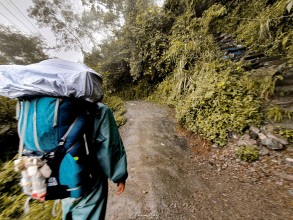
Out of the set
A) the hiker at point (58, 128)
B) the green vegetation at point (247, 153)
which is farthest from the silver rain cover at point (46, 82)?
the green vegetation at point (247, 153)

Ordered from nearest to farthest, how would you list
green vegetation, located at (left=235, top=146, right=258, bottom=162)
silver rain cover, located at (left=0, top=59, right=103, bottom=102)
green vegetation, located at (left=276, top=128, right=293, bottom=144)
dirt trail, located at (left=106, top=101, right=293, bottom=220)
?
1. silver rain cover, located at (left=0, top=59, right=103, bottom=102)
2. dirt trail, located at (left=106, top=101, right=293, bottom=220)
3. green vegetation, located at (left=276, top=128, right=293, bottom=144)
4. green vegetation, located at (left=235, top=146, right=258, bottom=162)

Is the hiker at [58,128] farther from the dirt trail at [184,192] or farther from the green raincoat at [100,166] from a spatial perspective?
the dirt trail at [184,192]

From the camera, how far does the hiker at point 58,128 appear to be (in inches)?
45.6

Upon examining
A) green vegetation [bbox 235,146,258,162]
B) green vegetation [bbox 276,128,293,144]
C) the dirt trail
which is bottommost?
the dirt trail

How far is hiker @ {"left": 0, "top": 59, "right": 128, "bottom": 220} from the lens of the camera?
1.16 meters

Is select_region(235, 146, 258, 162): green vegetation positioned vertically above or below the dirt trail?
above

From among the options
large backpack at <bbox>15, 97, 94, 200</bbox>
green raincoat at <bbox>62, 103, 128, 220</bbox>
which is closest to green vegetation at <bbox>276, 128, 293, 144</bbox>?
green raincoat at <bbox>62, 103, 128, 220</bbox>

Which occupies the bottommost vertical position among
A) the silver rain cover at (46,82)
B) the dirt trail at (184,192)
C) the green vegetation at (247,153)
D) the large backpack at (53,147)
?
the dirt trail at (184,192)

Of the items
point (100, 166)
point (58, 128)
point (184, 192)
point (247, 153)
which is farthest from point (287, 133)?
point (58, 128)

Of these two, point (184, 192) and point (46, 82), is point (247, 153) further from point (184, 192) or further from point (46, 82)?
point (46, 82)

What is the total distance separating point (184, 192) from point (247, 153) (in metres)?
1.60

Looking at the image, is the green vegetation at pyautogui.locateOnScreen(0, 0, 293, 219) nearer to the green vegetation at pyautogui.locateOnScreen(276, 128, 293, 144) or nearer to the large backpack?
the green vegetation at pyautogui.locateOnScreen(276, 128, 293, 144)

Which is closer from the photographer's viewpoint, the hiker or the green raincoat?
the hiker

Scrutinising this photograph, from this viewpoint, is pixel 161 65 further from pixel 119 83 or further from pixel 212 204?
pixel 212 204
